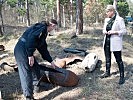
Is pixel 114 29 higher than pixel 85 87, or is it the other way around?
pixel 114 29

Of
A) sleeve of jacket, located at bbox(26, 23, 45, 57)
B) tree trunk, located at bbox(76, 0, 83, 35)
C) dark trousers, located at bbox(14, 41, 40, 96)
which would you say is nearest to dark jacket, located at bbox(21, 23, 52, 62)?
sleeve of jacket, located at bbox(26, 23, 45, 57)

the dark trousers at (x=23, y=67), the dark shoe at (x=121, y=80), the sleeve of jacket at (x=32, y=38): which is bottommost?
the dark shoe at (x=121, y=80)

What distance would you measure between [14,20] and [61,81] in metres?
39.2

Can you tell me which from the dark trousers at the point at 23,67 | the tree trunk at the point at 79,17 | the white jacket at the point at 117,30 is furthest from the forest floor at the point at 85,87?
the tree trunk at the point at 79,17

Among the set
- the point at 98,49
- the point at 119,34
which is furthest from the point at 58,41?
the point at 119,34

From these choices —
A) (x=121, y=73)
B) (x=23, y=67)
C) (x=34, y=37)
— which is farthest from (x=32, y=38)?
(x=121, y=73)

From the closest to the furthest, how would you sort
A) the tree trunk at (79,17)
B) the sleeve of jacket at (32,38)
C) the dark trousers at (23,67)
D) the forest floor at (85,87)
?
the sleeve of jacket at (32,38)
the dark trousers at (23,67)
the forest floor at (85,87)
the tree trunk at (79,17)

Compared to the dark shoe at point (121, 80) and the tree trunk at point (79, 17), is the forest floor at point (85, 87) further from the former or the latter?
the tree trunk at point (79, 17)

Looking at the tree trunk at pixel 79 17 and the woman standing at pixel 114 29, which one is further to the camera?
the tree trunk at pixel 79 17

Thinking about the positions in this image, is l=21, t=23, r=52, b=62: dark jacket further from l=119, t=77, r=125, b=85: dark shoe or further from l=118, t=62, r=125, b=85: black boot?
l=119, t=77, r=125, b=85: dark shoe

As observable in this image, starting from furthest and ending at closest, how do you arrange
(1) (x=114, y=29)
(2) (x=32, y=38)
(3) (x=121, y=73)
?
(3) (x=121, y=73) < (1) (x=114, y=29) < (2) (x=32, y=38)

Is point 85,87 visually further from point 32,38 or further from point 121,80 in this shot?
point 32,38

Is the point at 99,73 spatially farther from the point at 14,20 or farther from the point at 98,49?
the point at 14,20

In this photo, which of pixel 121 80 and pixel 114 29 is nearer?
pixel 114 29
